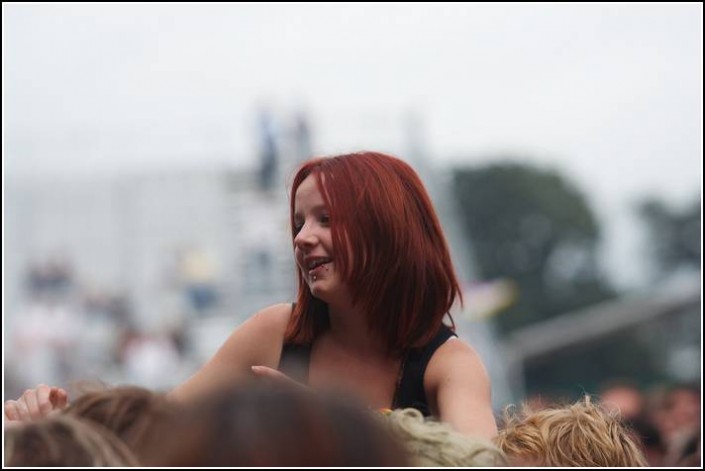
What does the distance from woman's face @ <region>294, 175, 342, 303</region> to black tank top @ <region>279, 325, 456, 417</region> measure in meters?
0.15

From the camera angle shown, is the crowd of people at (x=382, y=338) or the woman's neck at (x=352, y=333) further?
the woman's neck at (x=352, y=333)

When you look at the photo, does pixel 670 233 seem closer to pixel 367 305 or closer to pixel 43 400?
pixel 367 305

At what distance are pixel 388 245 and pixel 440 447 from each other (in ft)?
2.15

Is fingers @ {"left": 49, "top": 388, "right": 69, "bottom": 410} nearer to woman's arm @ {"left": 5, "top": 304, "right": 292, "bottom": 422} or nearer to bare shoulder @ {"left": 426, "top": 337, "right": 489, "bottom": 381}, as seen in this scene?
woman's arm @ {"left": 5, "top": 304, "right": 292, "bottom": 422}

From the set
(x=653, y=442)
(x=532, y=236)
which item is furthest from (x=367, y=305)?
(x=532, y=236)

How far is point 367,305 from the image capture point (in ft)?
7.41

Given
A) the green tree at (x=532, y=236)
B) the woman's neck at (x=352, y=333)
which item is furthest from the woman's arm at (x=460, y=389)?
the green tree at (x=532, y=236)

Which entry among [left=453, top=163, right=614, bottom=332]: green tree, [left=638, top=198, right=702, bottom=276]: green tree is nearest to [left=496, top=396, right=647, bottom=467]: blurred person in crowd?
[left=453, top=163, right=614, bottom=332]: green tree

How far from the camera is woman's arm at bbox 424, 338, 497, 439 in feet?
6.75

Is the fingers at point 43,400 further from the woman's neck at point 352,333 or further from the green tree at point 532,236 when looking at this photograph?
the green tree at point 532,236

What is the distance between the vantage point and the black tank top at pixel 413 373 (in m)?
2.26

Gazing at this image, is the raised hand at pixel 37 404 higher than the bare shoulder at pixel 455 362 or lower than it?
higher

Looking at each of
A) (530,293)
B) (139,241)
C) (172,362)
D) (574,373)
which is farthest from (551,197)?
(172,362)

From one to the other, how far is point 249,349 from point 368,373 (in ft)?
0.67
